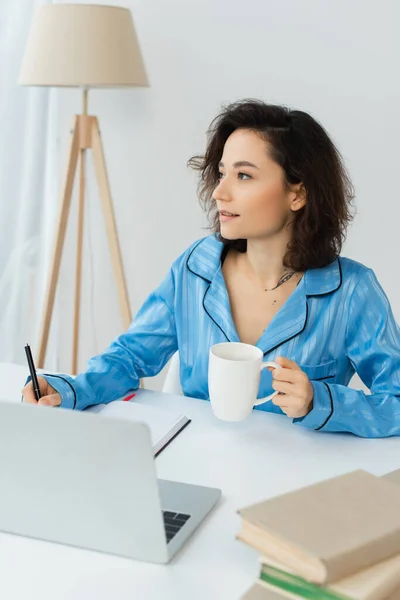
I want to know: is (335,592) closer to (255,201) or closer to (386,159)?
(255,201)

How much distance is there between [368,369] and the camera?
1.56 m

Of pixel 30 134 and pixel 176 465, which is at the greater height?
pixel 30 134

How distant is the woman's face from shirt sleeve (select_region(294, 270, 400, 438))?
236 millimetres

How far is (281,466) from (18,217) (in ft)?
6.98

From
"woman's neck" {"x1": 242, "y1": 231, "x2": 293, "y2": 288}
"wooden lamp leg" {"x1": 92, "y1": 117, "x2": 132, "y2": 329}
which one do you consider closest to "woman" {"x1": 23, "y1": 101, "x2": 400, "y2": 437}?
"woman's neck" {"x1": 242, "y1": 231, "x2": 293, "y2": 288}

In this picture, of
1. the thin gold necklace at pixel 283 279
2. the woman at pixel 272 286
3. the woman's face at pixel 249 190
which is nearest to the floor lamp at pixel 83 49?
the woman at pixel 272 286

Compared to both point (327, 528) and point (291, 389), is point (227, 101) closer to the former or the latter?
point (291, 389)

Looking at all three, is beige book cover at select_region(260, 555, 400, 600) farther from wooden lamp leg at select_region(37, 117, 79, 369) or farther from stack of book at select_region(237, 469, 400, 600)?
wooden lamp leg at select_region(37, 117, 79, 369)

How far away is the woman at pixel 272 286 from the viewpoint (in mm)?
1575

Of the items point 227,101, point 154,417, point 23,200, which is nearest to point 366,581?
point 154,417

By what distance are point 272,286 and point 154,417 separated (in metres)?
0.46

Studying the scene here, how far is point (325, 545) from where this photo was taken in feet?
2.68

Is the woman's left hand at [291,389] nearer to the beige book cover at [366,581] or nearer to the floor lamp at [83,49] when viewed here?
the beige book cover at [366,581]

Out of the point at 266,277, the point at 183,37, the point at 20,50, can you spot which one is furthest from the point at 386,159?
the point at 20,50
